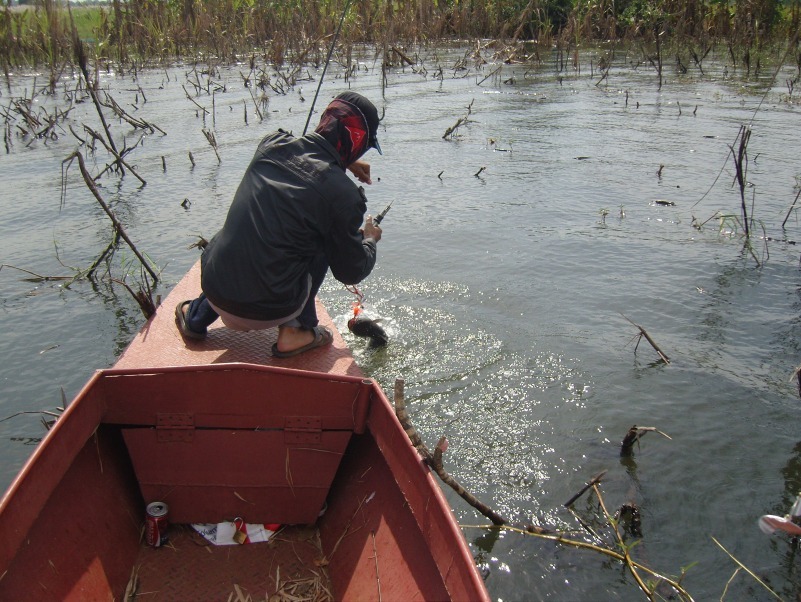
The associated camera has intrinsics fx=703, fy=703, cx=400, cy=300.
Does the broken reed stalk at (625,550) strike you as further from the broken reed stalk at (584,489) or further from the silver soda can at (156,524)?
the silver soda can at (156,524)

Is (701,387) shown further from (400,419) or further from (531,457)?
(400,419)

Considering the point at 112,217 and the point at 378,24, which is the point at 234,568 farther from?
the point at 378,24

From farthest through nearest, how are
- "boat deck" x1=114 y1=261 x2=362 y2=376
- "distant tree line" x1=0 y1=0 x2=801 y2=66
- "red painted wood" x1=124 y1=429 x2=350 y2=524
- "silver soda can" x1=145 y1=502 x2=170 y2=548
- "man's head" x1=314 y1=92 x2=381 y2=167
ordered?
"distant tree line" x1=0 y1=0 x2=801 y2=66 < "boat deck" x1=114 y1=261 x2=362 y2=376 < "man's head" x1=314 y1=92 x2=381 y2=167 < "red painted wood" x1=124 y1=429 x2=350 y2=524 < "silver soda can" x1=145 y1=502 x2=170 y2=548

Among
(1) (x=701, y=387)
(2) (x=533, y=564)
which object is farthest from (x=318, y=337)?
(1) (x=701, y=387)

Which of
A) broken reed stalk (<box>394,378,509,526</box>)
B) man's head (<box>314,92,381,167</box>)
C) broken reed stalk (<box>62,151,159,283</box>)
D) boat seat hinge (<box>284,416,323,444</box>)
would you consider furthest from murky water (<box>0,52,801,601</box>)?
man's head (<box>314,92,381,167</box>)

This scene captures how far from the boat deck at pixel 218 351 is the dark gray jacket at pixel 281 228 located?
330 mm

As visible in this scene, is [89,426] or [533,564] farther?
[533,564]

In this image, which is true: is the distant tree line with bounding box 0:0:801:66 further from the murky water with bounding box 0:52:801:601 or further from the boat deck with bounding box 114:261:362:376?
the boat deck with bounding box 114:261:362:376

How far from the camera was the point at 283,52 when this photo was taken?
60.9 feet

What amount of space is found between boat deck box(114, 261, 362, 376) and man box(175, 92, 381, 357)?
0.22 meters

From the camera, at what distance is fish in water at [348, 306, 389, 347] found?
4.77 meters

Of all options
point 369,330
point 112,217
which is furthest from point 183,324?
point 112,217

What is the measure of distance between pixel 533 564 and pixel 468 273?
3.22m

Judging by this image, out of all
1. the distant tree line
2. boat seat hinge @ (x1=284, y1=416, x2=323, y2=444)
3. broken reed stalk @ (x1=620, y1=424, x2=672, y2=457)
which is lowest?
broken reed stalk @ (x1=620, y1=424, x2=672, y2=457)
